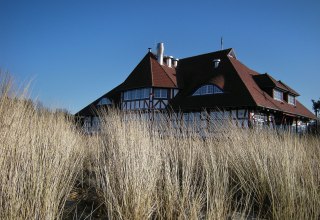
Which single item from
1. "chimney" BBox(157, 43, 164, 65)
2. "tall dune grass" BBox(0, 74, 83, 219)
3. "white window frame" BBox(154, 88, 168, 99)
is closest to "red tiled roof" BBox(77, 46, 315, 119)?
"chimney" BBox(157, 43, 164, 65)

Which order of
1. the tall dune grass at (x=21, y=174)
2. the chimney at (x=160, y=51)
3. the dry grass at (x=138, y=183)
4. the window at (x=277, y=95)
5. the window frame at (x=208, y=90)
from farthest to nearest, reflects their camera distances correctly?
the chimney at (x=160, y=51) < the window at (x=277, y=95) < the window frame at (x=208, y=90) < the dry grass at (x=138, y=183) < the tall dune grass at (x=21, y=174)

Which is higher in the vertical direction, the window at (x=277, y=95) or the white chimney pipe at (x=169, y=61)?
the white chimney pipe at (x=169, y=61)

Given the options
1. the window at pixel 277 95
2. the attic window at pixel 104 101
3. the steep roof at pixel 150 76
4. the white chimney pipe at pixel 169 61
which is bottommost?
the attic window at pixel 104 101

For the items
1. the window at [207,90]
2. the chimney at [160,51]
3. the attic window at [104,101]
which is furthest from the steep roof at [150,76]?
the window at [207,90]

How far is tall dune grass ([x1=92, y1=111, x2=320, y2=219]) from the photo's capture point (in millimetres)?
2457

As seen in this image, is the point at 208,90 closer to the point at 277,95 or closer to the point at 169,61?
the point at 277,95

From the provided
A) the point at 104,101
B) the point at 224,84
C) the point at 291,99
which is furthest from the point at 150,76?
the point at 291,99

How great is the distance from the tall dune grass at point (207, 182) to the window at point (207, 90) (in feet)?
44.1

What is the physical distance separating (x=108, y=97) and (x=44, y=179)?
23426 millimetres

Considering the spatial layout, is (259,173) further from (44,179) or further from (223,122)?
(44,179)

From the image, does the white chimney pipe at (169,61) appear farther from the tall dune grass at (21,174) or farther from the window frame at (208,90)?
the tall dune grass at (21,174)

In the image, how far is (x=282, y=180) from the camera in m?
3.19

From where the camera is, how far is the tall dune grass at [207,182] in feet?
8.06

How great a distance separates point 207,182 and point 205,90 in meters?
16.8
